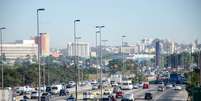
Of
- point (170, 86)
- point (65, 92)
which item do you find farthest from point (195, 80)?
point (170, 86)

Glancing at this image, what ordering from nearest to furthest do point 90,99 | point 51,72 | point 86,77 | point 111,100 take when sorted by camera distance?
point 111,100 → point 90,99 → point 51,72 → point 86,77

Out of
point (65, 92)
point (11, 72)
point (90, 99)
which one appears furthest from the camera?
point (11, 72)

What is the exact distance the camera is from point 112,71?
197 m

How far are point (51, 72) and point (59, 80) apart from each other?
5575 mm

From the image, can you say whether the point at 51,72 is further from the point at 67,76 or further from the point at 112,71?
the point at 112,71

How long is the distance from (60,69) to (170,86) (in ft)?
126

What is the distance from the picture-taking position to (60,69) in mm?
155875

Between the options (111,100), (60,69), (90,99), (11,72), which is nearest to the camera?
(111,100)

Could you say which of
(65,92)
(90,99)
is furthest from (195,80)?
(65,92)

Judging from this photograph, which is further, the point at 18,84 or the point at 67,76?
the point at 67,76

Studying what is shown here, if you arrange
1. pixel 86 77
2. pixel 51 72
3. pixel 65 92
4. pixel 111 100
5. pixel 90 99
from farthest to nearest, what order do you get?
pixel 86 77, pixel 51 72, pixel 65 92, pixel 90 99, pixel 111 100

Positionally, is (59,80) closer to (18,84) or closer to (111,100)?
(18,84)

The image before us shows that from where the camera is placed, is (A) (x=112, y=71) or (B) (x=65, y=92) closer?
(B) (x=65, y=92)

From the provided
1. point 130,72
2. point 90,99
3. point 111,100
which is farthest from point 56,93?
point 130,72
